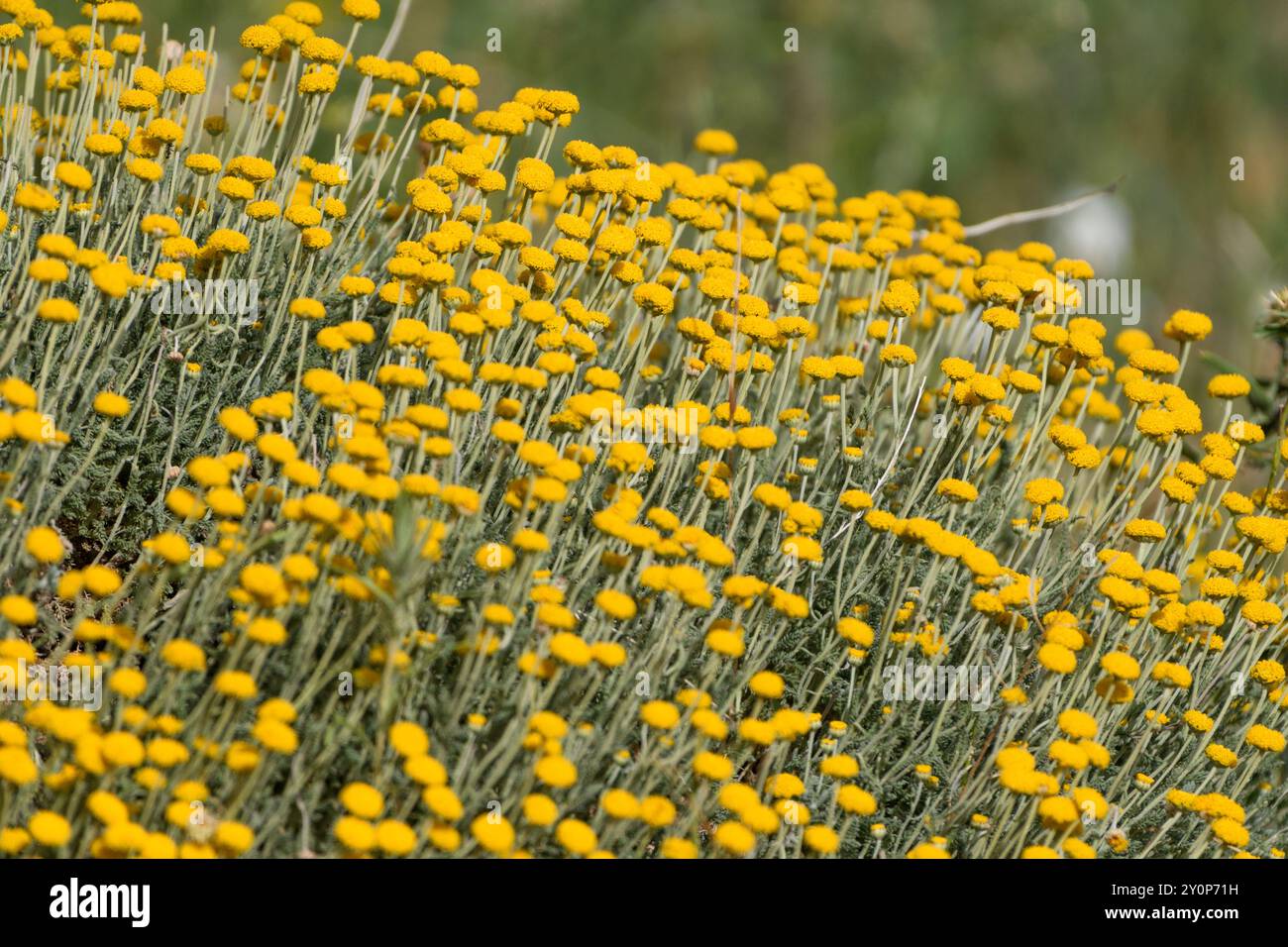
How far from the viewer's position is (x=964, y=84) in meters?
8.84

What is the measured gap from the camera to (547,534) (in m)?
3.11

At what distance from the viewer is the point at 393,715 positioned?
2861mm

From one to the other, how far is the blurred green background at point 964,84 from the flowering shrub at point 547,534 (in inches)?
167

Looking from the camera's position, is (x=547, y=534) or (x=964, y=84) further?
(x=964, y=84)

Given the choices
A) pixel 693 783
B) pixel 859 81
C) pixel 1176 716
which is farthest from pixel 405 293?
pixel 859 81

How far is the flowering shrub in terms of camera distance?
2754 millimetres

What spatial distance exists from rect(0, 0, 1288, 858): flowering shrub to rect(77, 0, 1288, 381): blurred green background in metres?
4.24

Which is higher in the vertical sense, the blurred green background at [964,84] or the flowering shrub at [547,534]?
the blurred green background at [964,84]

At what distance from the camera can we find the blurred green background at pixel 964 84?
8539mm

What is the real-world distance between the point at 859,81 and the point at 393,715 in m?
7.38

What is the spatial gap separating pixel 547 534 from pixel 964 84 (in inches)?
263

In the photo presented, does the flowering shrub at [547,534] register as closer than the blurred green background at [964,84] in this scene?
Yes

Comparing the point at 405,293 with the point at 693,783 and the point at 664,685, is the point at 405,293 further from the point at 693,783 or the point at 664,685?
the point at 693,783

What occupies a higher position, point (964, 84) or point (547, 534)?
point (964, 84)
